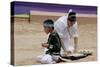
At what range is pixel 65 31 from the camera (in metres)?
2.09

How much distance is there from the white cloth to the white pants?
0.57 ft

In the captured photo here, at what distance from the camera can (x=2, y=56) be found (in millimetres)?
1863

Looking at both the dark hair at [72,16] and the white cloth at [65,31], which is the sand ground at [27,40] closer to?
the white cloth at [65,31]

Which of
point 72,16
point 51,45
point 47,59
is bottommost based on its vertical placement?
point 47,59

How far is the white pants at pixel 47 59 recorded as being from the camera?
1.97 metres

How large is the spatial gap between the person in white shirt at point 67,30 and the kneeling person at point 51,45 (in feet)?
0.15

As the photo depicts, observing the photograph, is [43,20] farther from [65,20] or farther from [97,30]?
[97,30]

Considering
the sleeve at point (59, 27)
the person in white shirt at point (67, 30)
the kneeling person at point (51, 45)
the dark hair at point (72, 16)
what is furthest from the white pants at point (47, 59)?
the dark hair at point (72, 16)

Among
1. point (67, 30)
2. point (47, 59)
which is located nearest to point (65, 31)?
point (67, 30)

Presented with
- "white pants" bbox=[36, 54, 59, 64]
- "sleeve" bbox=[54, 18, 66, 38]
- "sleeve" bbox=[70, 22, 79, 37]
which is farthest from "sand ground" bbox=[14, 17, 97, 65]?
"sleeve" bbox=[70, 22, 79, 37]

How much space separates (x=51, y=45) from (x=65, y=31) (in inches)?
8.3

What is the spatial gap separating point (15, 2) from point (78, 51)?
2.69ft

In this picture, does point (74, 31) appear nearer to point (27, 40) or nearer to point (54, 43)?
point (54, 43)

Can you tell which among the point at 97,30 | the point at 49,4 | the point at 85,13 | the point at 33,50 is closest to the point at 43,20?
the point at 49,4
